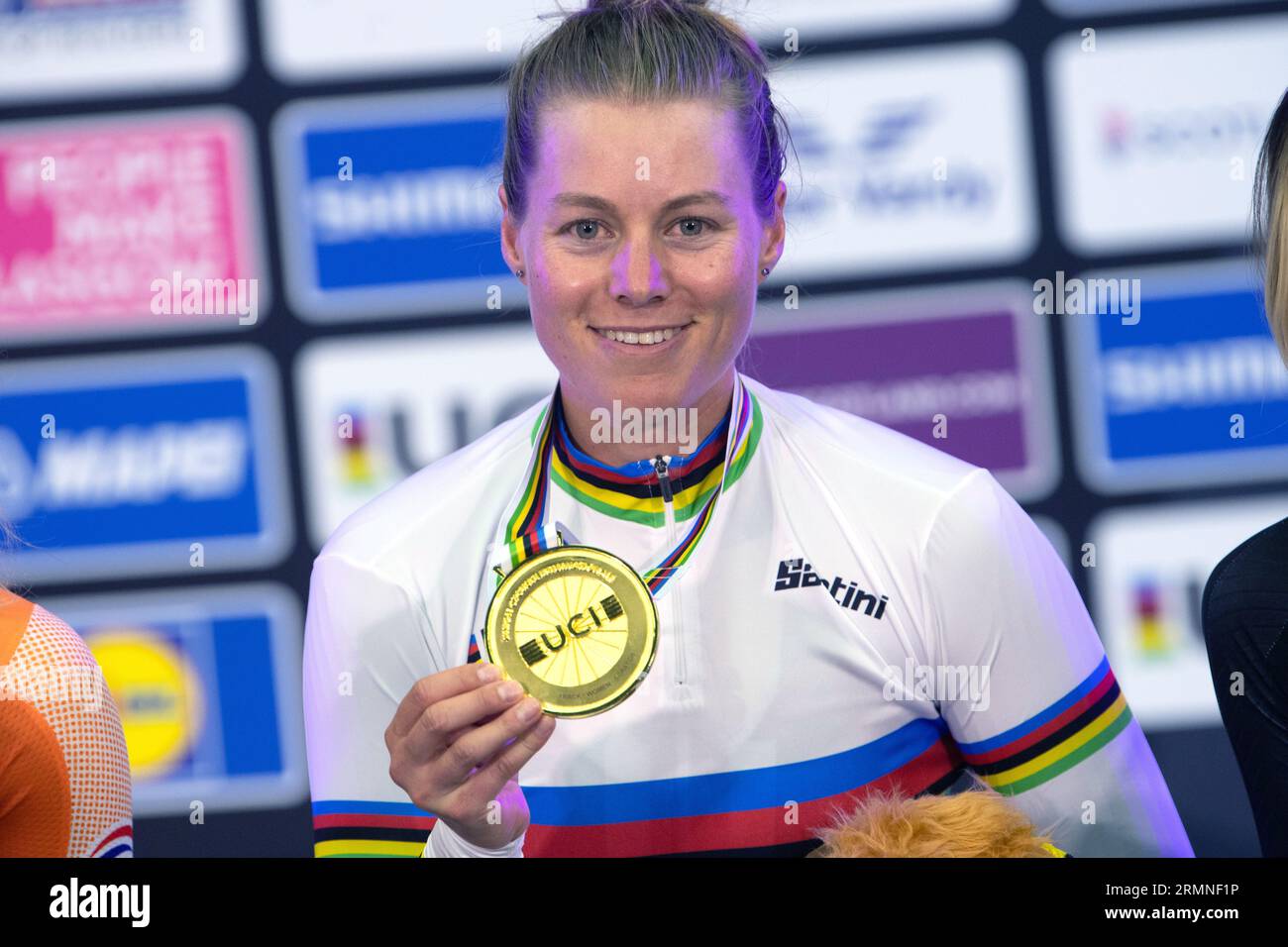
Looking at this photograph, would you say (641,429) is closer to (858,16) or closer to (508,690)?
(508,690)

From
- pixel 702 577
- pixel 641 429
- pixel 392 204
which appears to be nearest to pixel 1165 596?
pixel 702 577

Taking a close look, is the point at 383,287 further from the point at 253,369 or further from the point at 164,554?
the point at 164,554

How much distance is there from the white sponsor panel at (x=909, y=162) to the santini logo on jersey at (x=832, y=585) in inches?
23.3

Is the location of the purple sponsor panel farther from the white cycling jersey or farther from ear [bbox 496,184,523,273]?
ear [bbox 496,184,523,273]

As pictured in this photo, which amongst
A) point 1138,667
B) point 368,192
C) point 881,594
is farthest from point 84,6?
point 1138,667

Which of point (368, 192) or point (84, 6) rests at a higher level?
point (84, 6)

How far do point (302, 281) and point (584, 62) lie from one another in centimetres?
71

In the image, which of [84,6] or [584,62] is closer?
[584,62]

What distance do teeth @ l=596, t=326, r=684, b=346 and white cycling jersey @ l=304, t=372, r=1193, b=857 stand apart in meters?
0.14

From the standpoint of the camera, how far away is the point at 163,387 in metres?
2.49

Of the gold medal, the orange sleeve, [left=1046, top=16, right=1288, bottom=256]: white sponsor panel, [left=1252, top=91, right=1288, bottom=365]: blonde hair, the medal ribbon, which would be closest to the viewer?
the orange sleeve

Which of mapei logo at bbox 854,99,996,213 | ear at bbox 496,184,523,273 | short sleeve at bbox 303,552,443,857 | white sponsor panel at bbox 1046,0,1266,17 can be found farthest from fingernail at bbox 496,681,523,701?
white sponsor panel at bbox 1046,0,1266,17

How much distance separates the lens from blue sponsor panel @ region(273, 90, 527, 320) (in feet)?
8.04

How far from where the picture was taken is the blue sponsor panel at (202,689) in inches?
97.3
